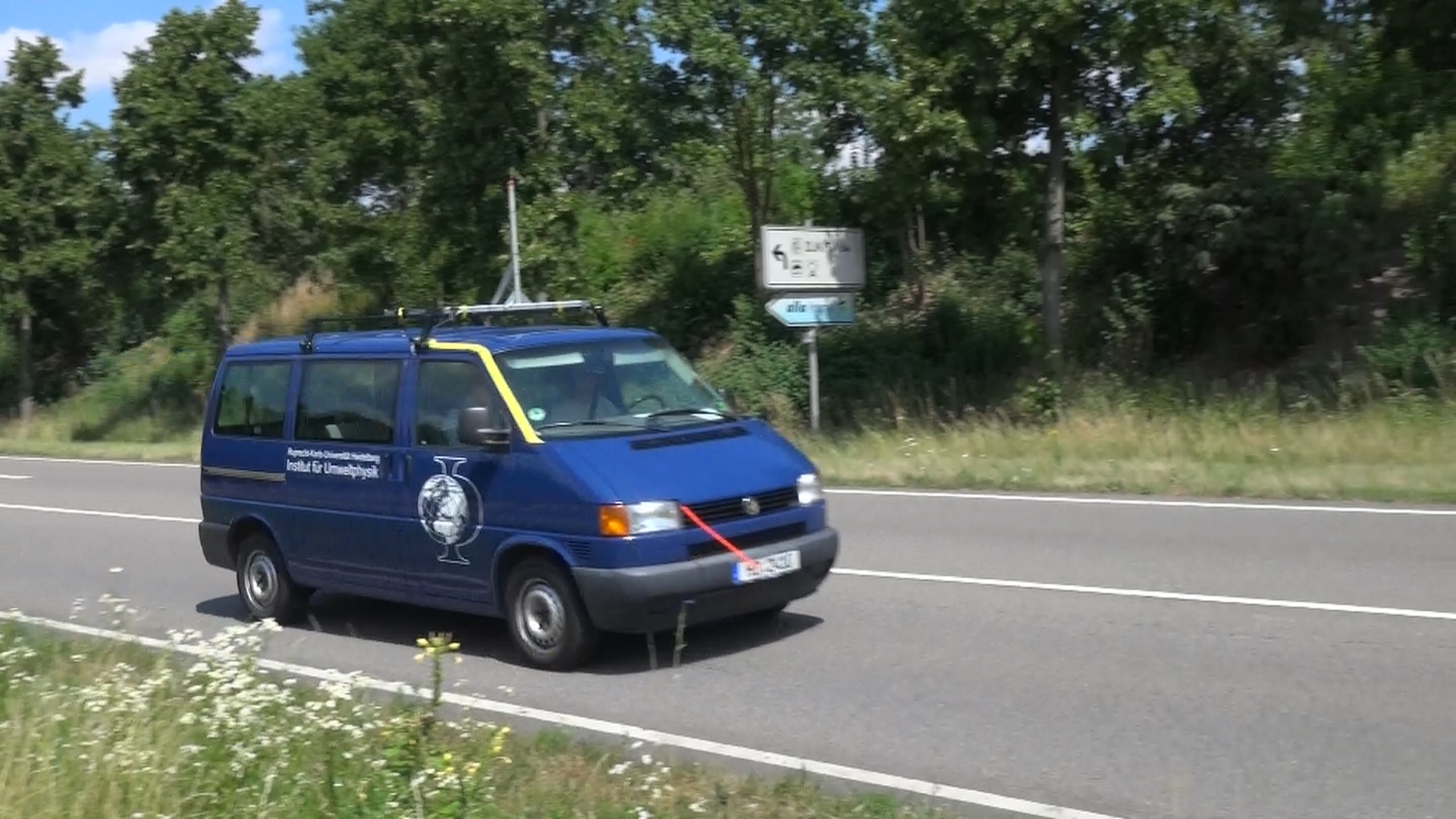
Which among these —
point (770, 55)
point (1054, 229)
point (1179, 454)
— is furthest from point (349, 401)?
point (770, 55)

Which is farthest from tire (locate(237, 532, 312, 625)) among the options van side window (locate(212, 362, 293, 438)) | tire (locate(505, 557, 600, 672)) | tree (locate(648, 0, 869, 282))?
tree (locate(648, 0, 869, 282))

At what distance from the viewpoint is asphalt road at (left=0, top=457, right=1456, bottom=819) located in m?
6.70

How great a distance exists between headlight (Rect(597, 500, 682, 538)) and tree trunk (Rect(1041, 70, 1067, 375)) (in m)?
13.4

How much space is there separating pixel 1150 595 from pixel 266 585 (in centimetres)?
587

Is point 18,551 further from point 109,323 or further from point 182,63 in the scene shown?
point 109,323

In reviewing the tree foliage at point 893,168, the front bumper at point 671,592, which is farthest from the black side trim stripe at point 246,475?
the tree foliage at point 893,168

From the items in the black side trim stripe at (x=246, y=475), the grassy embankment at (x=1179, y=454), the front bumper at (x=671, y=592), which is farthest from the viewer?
the grassy embankment at (x=1179, y=454)

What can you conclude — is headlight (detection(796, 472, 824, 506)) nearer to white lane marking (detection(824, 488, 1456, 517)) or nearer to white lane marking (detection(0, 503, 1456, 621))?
white lane marking (detection(0, 503, 1456, 621))

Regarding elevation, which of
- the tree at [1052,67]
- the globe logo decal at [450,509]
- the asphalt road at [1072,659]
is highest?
the tree at [1052,67]

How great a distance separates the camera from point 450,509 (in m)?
9.52

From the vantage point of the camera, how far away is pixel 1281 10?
2039 cm

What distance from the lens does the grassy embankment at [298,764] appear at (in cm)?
545

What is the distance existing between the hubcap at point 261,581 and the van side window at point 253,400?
861 millimetres

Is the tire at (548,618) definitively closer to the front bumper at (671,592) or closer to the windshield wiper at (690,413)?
the front bumper at (671,592)
